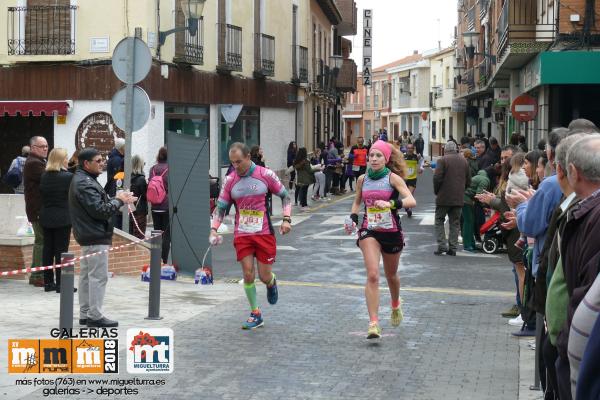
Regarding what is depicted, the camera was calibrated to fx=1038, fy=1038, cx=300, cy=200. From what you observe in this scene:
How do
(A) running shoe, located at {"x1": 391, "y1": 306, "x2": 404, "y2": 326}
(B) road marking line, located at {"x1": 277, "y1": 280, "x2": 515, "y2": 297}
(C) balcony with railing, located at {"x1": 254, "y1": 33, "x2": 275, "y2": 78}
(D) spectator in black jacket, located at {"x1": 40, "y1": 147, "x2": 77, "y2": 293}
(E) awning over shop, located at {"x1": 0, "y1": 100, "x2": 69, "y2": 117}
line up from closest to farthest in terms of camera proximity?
(A) running shoe, located at {"x1": 391, "y1": 306, "x2": 404, "y2": 326}, (D) spectator in black jacket, located at {"x1": 40, "y1": 147, "x2": 77, "y2": 293}, (B) road marking line, located at {"x1": 277, "y1": 280, "x2": 515, "y2": 297}, (E) awning over shop, located at {"x1": 0, "y1": 100, "x2": 69, "y2": 117}, (C) balcony with railing, located at {"x1": 254, "y1": 33, "x2": 275, "y2": 78}

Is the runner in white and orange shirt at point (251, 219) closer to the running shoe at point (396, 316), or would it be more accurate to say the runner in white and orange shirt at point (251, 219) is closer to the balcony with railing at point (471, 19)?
the running shoe at point (396, 316)

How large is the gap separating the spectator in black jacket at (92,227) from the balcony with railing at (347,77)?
133 ft

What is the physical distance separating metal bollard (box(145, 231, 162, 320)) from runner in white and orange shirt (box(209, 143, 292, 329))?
52 centimetres

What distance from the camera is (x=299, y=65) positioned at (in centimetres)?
3753

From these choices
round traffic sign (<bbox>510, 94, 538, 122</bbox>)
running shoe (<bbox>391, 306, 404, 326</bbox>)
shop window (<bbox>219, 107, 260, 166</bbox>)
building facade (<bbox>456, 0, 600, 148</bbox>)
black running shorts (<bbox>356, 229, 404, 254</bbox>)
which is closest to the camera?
black running shorts (<bbox>356, 229, 404, 254</bbox>)

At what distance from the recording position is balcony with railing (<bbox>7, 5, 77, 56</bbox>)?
73.3 ft

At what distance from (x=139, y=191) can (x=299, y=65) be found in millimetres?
22951

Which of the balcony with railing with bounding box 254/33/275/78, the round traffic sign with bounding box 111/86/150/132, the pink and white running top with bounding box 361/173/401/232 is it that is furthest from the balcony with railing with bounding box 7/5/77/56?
the pink and white running top with bounding box 361/173/401/232

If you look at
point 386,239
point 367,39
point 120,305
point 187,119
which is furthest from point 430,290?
point 367,39

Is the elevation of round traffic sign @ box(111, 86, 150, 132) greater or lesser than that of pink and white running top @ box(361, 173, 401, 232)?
greater

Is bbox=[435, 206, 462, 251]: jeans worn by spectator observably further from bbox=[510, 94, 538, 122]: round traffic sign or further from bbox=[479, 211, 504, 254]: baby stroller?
bbox=[510, 94, 538, 122]: round traffic sign

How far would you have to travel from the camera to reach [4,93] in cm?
2298

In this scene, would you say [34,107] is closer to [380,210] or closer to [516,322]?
[380,210]

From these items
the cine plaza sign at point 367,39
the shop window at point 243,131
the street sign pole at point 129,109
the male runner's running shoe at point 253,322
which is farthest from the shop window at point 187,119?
the cine plaza sign at point 367,39
